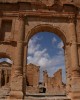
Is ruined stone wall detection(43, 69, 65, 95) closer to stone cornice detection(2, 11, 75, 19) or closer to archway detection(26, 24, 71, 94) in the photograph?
archway detection(26, 24, 71, 94)

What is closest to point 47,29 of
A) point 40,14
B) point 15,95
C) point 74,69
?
point 40,14

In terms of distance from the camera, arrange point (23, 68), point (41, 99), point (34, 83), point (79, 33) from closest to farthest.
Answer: point (41, 99)
point (23, 68)
point (79, 33)
point (34, 83)

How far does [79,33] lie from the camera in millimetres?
13180

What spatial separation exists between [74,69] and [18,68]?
339cm

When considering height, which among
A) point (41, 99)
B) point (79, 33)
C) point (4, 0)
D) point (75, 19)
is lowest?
point (41, 99)

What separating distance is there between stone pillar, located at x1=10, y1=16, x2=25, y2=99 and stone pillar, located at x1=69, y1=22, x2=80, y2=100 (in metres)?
3.05

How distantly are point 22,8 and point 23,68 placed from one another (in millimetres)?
4066

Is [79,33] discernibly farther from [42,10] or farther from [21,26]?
[21,26]

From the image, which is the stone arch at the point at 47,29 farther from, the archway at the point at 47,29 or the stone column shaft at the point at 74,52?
the stone column shaft at the point at 74,52

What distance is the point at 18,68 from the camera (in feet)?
38.9

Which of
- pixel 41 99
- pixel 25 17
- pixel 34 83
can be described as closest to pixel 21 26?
pixel 25 17

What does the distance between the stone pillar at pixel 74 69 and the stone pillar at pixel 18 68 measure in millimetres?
3049

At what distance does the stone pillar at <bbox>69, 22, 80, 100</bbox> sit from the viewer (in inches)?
450

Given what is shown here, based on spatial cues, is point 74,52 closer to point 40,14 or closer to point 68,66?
point 68,66
